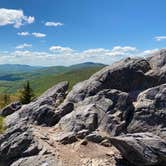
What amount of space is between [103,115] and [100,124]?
4.50ft

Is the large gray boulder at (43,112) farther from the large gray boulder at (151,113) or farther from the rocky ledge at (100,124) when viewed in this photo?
the large gray boulder at (151,113)

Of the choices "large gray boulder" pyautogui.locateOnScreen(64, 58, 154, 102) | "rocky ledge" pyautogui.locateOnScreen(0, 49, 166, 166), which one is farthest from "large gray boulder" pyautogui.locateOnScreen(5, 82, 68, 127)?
"large gray boulder" pyautogui.locateOnScreen(64, 58, 154, 102)

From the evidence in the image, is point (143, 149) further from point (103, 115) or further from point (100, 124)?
point (103, 115)

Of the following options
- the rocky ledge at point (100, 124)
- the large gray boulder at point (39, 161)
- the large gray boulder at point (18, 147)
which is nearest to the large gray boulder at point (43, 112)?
the rocky ledge at point (100, 124)

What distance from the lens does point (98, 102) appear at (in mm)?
40188

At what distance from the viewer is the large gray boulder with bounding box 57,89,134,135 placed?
35875 mm

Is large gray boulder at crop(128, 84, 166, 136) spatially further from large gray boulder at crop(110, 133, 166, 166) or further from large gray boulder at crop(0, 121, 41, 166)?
large gray boulder at crop(0, 121, 41, 166)

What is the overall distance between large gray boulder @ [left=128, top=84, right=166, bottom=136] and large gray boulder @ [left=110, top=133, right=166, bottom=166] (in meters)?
4.87

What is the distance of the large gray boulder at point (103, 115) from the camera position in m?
35.9

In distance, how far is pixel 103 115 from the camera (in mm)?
37375

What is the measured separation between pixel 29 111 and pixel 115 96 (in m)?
13.5

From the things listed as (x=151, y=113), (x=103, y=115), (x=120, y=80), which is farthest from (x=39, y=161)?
(x=120, y=80)

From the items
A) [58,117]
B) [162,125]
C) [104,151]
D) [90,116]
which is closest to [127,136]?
[104,151]

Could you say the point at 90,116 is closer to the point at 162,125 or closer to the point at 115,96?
the point at 115,96
